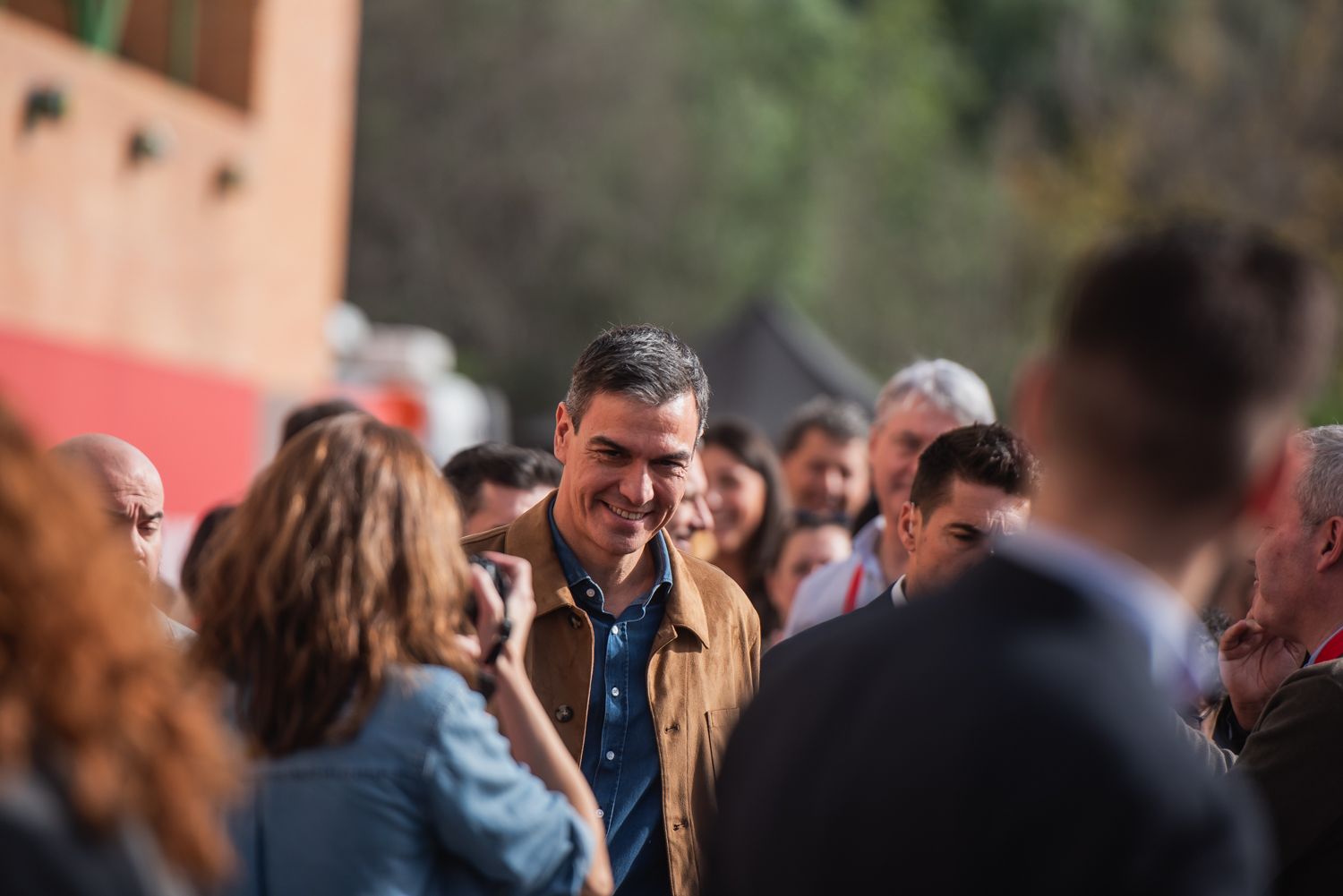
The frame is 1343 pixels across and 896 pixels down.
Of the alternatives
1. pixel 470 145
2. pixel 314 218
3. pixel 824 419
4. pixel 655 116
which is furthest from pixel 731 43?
pixel 824 419

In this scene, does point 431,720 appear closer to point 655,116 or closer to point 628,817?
point 628,817

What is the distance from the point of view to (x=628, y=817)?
10.7ft

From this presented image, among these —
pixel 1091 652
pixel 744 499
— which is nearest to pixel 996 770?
pixel 1091 652

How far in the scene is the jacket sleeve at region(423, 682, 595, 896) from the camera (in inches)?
88.8

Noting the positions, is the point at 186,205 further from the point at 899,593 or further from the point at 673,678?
the point at 673,678

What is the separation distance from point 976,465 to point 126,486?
2.14 m

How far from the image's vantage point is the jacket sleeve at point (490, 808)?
2.26 m

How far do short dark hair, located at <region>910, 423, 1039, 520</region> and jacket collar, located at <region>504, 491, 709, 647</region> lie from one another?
742 mm

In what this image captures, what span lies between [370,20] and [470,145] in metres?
3.95

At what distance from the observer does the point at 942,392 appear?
17.2 ft

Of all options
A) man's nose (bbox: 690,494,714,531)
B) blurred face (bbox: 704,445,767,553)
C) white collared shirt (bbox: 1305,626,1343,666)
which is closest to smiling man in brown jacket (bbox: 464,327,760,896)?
man's nose (bbox: 690,494,714,531)

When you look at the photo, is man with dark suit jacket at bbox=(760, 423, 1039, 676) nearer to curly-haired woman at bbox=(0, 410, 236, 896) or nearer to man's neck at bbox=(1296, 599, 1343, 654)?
man's neck at bbox=(1296, 599, 1343, 654)

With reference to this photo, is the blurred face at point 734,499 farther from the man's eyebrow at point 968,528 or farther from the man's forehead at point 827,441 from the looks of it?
the man's eyebrow at point 968,528

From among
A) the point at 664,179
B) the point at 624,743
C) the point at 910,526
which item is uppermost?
Result: the point at 664,179
